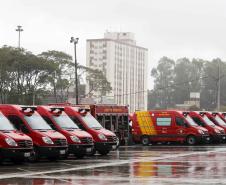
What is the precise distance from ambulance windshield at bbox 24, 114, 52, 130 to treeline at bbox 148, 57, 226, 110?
12437cm

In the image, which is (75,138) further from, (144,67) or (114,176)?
(144,67)

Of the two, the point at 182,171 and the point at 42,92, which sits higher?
the point at 42,92

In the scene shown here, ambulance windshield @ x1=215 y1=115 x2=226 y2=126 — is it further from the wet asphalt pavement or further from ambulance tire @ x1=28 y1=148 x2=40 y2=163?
ambulance tire @ x1=28 y1=148 x2=40 y2=163

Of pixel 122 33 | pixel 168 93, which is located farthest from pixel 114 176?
pixel 122 33

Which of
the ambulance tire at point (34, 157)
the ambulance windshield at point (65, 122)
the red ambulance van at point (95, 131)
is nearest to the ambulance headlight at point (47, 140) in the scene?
the ambulance tire at point (34, 157)

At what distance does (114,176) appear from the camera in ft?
62.9

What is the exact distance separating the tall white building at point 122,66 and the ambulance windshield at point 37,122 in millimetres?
139799

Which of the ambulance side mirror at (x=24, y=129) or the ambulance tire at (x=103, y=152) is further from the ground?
the ambulance side mirror at (x=24, y=129)

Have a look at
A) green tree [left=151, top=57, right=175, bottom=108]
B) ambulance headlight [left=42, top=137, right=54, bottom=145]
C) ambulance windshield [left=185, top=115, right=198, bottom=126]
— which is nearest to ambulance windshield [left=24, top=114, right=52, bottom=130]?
ambulance headlight [left=42, top=137, right=54, bottom=145]

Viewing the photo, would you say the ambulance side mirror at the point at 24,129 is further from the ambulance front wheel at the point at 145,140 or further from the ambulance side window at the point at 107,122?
the ambulance front wheel at the point at 145,140

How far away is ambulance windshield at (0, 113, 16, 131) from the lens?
23617 millimetres

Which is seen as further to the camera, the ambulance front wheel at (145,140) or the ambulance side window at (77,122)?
the ambulance front wheel at (145,140)

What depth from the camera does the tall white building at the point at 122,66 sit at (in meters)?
167

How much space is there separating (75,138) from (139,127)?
1700 cm
